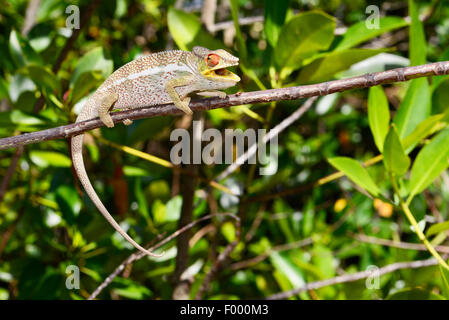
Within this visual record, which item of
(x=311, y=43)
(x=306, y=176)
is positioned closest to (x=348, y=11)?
(x=306, y=176)

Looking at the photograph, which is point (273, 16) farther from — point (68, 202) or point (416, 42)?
point (68, 202)

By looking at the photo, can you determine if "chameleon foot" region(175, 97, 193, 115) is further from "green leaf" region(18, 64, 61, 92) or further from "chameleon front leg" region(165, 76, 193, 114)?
"green leaf" region(18, 64, 61, 92)

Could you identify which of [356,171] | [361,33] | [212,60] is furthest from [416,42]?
[212,60]

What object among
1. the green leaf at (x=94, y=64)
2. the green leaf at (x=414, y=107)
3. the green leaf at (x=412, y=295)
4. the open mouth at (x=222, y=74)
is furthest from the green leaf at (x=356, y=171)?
the green leaf at (x=94, y=64)

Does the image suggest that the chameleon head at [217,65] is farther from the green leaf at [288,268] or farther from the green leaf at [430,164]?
the green leaf at [288,268]

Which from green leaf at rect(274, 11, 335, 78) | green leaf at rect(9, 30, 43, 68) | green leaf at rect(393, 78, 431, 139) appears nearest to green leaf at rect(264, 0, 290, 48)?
green leaf at rect(274, 11, 335, 78)

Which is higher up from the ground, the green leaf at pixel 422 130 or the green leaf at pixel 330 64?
the green leaf at pixel 330 64
